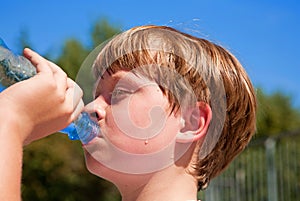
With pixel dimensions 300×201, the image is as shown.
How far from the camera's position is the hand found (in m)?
1.10

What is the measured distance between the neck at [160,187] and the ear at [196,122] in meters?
0.10

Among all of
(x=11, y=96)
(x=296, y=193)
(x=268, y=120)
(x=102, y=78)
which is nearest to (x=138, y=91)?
(x=102, y=78)

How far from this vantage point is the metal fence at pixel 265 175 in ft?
20.1

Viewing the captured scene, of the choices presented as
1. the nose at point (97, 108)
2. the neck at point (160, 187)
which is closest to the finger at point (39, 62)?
the nose at point (97, 108)

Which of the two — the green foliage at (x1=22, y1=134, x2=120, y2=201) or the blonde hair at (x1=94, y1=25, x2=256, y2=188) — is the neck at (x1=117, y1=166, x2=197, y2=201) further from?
the green foliage at (x1=22, y1=134, x2=120, y2=201)

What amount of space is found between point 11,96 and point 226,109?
2.74 feet

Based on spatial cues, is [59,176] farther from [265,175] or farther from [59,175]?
[265,175]

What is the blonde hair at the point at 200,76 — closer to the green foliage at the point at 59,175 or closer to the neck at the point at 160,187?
the neck at the point at 160,187

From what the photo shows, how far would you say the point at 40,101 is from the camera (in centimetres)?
111

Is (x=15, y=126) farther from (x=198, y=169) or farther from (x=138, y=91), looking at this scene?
(x=198, y=169)

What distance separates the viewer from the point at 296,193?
6.05 m

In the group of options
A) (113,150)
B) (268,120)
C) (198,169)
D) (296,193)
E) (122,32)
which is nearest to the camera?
(113,150)

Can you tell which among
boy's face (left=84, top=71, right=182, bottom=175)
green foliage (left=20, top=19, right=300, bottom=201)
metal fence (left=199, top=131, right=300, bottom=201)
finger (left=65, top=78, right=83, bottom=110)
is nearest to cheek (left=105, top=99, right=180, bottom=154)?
boy's face (left=84, top=71, right=182, bottom=175)

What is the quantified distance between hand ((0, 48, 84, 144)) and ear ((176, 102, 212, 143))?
57 cm
